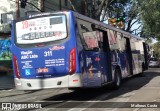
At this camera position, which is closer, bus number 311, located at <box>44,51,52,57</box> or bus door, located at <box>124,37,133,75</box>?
Result: bus number 311, located at <box>44,51,52,57</box>

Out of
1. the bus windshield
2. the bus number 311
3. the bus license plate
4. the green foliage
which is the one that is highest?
the green foliage

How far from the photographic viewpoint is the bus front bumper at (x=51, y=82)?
42.4 feet

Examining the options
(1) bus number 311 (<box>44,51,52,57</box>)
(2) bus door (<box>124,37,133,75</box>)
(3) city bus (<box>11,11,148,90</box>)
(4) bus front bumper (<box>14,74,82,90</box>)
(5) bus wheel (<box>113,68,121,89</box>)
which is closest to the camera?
(4) bus front bumper (<box>14,74,82,90</box>)

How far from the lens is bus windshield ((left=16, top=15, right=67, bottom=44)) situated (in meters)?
13.4

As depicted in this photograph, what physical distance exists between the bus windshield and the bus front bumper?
1408 mm

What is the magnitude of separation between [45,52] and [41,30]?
84 cm

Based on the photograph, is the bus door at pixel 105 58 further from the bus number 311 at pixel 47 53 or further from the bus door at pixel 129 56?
the bus door at pixel 129 56

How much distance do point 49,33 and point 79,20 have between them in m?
1.19

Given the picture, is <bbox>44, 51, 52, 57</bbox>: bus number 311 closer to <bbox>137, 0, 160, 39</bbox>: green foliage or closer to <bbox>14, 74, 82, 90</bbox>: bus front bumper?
<bbox>14, 74, 82, 90</bbox>: bus front bumper

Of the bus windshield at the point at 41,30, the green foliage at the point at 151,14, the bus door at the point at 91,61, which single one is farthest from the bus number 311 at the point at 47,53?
the green foliage at the point at 151,14

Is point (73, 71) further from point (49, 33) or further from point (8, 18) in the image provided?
Result: point (8, 18)

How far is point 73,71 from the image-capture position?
42.6ft

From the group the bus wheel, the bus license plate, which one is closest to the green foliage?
the bus wheel

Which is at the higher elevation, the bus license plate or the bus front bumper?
the bus license plate
